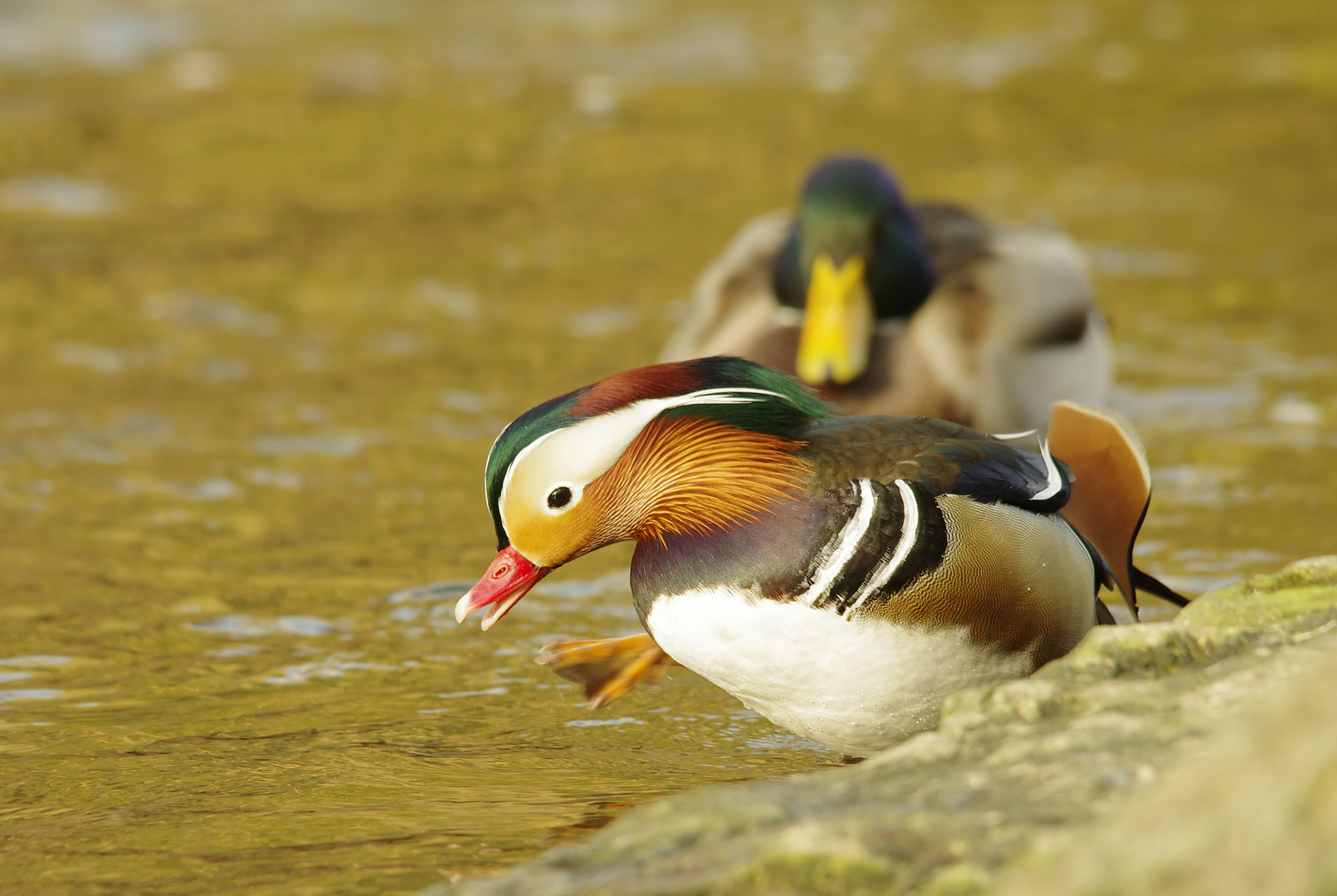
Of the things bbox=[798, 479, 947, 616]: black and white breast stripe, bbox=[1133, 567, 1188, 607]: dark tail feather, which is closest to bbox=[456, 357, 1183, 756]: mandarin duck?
bbox=[798, 479, 947, 616]: black and white breast stripe

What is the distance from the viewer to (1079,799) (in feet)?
7.61

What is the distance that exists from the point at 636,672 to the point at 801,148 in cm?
740

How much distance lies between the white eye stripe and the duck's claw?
632 millimetres

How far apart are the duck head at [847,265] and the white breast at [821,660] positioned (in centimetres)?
277

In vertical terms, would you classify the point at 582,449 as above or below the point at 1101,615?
above

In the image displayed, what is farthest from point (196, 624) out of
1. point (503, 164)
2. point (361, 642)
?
point (503, 164)

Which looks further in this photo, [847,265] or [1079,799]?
[847,265]

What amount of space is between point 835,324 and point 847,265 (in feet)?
0.90

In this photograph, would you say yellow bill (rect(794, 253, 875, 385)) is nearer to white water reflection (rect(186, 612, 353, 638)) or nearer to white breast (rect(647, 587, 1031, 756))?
white water reflection (rect(186, 612, 353, 638))

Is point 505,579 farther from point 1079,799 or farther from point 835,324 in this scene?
point 835,324

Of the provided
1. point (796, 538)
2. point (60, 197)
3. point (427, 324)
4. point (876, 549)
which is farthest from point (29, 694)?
point (60, 197)

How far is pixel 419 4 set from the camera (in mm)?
14555

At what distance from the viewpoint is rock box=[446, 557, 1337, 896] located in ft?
5.79

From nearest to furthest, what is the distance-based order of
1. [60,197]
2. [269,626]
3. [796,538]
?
[796,538] < [269,626] < [60,197]
